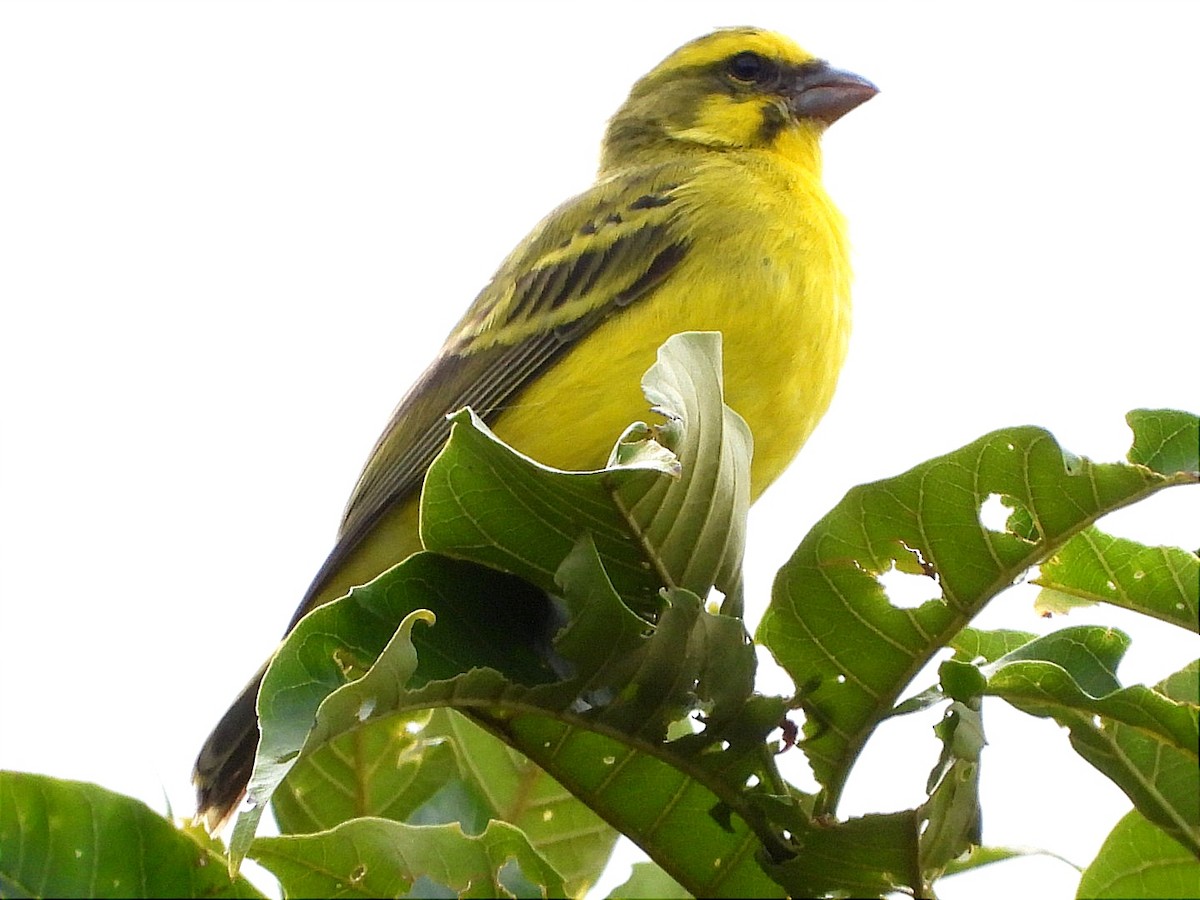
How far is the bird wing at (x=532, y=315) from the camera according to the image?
3637 mm

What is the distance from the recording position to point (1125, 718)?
1975 millimetres

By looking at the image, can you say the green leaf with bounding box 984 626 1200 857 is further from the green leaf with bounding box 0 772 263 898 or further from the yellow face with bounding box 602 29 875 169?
the yellow face with bounding box 602 29 875 169

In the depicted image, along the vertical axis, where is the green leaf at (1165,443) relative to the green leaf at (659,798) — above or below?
above

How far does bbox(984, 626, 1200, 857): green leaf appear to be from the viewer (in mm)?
1963

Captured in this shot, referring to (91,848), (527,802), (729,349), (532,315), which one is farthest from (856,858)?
(532,315)

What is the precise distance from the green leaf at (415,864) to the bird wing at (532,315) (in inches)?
62.1

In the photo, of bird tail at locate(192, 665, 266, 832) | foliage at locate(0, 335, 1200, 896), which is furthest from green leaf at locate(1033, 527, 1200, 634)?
bird tail at locate(192, 665, 266, 832)

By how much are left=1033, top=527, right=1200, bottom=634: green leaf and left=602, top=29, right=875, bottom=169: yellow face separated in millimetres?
2354

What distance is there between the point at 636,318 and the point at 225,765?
1.39m

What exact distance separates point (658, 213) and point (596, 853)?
6.09ft

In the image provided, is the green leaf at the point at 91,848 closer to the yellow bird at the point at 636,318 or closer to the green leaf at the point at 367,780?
the green leaf at the point at 367,780

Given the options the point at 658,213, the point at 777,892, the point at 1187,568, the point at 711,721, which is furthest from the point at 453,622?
the point at 658,213

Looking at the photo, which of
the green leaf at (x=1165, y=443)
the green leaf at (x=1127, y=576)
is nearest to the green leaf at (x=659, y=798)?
the green leaf at (x=1127, y=576)

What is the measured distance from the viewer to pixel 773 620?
7.52 ft
